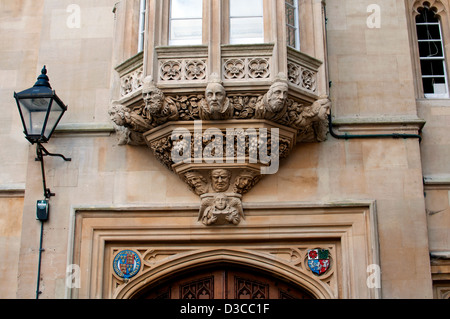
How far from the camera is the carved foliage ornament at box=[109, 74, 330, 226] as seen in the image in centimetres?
918

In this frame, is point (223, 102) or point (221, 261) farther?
point (221, 261)

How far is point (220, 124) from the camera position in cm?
934

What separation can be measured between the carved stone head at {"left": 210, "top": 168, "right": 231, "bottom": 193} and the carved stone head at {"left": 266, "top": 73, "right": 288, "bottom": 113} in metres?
1.06

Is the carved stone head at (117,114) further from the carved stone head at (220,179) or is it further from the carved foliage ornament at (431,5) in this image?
the carved foliage ornament at (431,5)

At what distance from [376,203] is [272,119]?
1.80 m

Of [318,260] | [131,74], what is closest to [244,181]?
[318,260]

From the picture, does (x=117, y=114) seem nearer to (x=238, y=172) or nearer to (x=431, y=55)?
(x=238, y=172)

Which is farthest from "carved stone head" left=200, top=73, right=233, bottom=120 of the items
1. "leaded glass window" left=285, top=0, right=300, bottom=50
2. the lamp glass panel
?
the lamp glass panel

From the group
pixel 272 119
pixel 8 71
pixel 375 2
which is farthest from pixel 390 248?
pixel 8 71

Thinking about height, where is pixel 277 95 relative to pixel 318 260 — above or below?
above

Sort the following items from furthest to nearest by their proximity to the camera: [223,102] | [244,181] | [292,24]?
[292,24], [244,181], [223,102]

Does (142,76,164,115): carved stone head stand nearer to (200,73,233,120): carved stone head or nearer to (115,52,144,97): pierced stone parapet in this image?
(115,52,144,97): pierced stone parapet

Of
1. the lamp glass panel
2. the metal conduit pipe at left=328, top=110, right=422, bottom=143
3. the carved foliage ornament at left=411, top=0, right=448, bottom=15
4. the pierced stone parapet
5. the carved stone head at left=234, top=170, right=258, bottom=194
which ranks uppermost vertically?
the carved foliage ornament at left=411, top=0, right=448, bottom=15

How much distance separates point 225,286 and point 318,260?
4.29 ft
